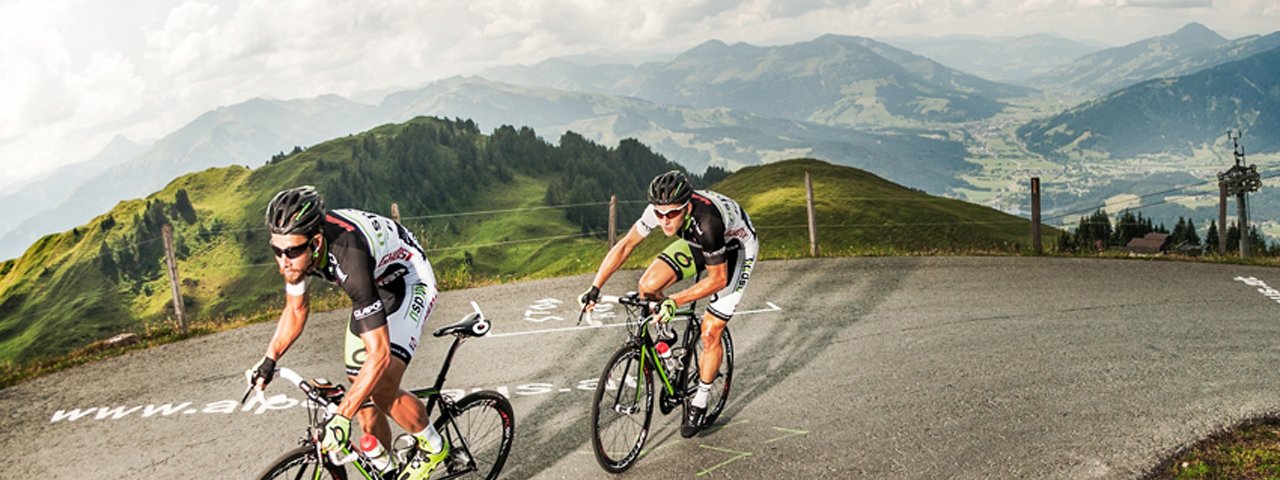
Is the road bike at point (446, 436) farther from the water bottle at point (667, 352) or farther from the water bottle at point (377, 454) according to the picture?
the water bottle at point (667, 352)

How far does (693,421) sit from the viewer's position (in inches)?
300

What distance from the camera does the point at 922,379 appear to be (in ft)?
30.6

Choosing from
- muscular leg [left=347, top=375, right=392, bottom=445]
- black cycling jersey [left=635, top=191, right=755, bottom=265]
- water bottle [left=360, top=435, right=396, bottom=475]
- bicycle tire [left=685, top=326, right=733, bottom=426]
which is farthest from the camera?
bicycle tire [left=685, top=326, right=733, bottom=426]

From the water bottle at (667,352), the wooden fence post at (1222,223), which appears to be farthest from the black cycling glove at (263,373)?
the wooden fence post at (1222,223)

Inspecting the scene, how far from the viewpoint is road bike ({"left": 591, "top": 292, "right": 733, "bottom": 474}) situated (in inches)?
261

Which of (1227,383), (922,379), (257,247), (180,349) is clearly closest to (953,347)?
(922,379)

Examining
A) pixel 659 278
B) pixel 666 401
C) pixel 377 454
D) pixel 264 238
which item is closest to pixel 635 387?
pixel 666 401

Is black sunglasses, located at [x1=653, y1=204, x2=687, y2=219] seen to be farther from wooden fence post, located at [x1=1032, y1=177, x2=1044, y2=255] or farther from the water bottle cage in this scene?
wooden fence post, located at [x1=1032, y1=177, x2=1044, y2=255]

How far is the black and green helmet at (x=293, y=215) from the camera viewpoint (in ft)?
15.5

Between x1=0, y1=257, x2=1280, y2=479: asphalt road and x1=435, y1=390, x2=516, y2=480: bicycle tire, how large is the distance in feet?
1.88

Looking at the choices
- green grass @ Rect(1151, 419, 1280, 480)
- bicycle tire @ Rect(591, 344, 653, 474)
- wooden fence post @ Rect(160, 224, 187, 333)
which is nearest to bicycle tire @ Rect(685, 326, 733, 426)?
bicycle tire @ Rect(591, 344, 653, 474)

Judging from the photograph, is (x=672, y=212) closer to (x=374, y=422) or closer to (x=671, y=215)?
(x=671, y=215)

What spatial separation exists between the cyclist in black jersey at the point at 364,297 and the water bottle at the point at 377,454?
7.4 inches

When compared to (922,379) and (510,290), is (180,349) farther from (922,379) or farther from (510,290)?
(922,379)
